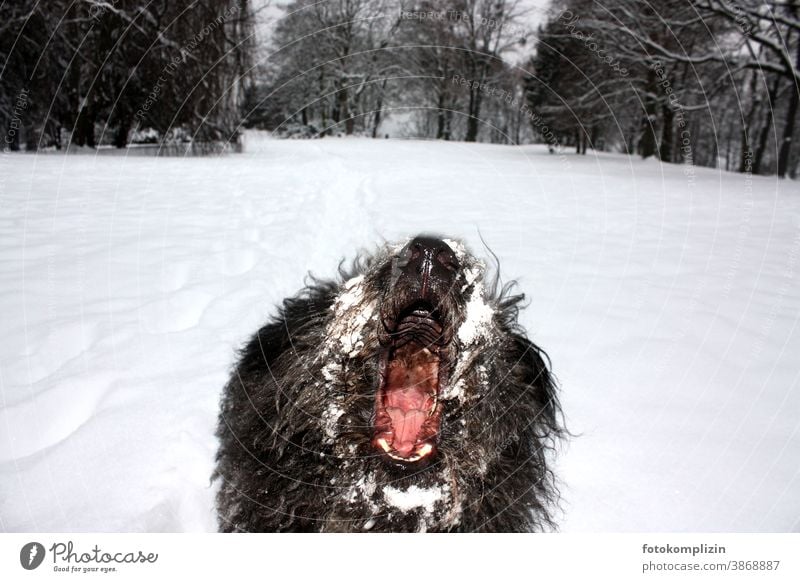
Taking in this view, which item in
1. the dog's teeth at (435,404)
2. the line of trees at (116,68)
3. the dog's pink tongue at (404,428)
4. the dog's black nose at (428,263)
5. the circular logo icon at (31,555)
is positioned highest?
the line of trees at (116,68)

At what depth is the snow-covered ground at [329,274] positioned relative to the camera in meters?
2.03

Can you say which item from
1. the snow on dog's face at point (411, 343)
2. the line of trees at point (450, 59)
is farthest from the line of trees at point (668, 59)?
the snow on dog's face at point (411, 343)

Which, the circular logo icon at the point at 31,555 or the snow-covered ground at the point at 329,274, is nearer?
the circular logo icon at the point at 31,555

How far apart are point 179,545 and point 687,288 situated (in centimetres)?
475

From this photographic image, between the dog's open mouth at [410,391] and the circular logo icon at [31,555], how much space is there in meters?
1.19

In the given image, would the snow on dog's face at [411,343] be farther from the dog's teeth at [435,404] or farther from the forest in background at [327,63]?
the forest in background at [327,63]

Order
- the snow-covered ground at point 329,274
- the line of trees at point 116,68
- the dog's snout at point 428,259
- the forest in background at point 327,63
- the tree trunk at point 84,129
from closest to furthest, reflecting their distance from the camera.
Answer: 1. the dog's snout at point 428,259
2. the snow-covered ground at point 329,274
3. the forest in background at point 327,63
4. the line of trees at point 116,68
5. the tree trunk at point 84,129

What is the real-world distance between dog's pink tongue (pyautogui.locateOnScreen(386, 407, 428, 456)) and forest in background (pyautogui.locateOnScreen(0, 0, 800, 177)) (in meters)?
3.17

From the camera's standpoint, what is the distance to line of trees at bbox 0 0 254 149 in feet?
31.2

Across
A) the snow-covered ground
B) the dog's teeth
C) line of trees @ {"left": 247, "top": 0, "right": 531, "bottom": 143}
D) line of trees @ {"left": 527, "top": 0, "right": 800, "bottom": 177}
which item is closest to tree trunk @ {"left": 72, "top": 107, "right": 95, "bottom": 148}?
the snow-covered ground

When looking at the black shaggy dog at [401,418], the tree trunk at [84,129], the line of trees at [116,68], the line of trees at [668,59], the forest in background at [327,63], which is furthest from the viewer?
the tree trunk at [84,129]

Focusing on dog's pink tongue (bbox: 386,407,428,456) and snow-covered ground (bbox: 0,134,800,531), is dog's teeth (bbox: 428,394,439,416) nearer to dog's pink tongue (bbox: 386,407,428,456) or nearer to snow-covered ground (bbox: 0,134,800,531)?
dog's pink tongue (bbox: 386,407,428,456)

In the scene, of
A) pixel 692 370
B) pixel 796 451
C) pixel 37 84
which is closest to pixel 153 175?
pixel 37 84

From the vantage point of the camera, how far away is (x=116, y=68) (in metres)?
11.6
